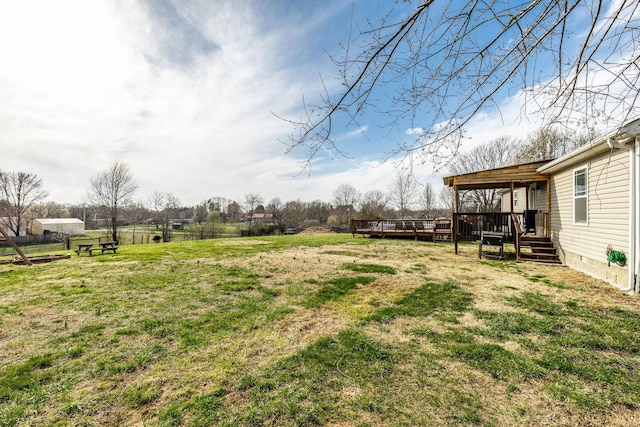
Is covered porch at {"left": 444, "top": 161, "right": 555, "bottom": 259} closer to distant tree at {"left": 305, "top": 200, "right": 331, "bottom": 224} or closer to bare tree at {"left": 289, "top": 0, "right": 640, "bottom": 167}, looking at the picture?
bare tree at {"left": 289, "top": 0, "right": 640, "bottom": 167}

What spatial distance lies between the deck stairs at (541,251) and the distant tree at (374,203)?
1987 centimetres

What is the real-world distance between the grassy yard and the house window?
7.78 feet

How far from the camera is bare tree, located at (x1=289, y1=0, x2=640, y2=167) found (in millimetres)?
1931

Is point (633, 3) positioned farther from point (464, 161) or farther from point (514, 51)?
point (464, 161)

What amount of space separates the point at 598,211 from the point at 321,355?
7399 millimetres

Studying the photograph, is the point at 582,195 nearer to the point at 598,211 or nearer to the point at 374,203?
the point at 598,211

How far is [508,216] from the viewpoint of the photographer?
914 cm

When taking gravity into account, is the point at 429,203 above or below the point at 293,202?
below

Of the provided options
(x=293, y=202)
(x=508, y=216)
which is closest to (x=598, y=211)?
(x=508, y=216)

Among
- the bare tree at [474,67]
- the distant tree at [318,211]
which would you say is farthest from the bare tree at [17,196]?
the bare tree at [474,67]

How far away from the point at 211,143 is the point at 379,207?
2516cm

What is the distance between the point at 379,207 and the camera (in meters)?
34.1

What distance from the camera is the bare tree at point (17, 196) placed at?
27297 millimetres

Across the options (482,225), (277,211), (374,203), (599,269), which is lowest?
(599,269)
